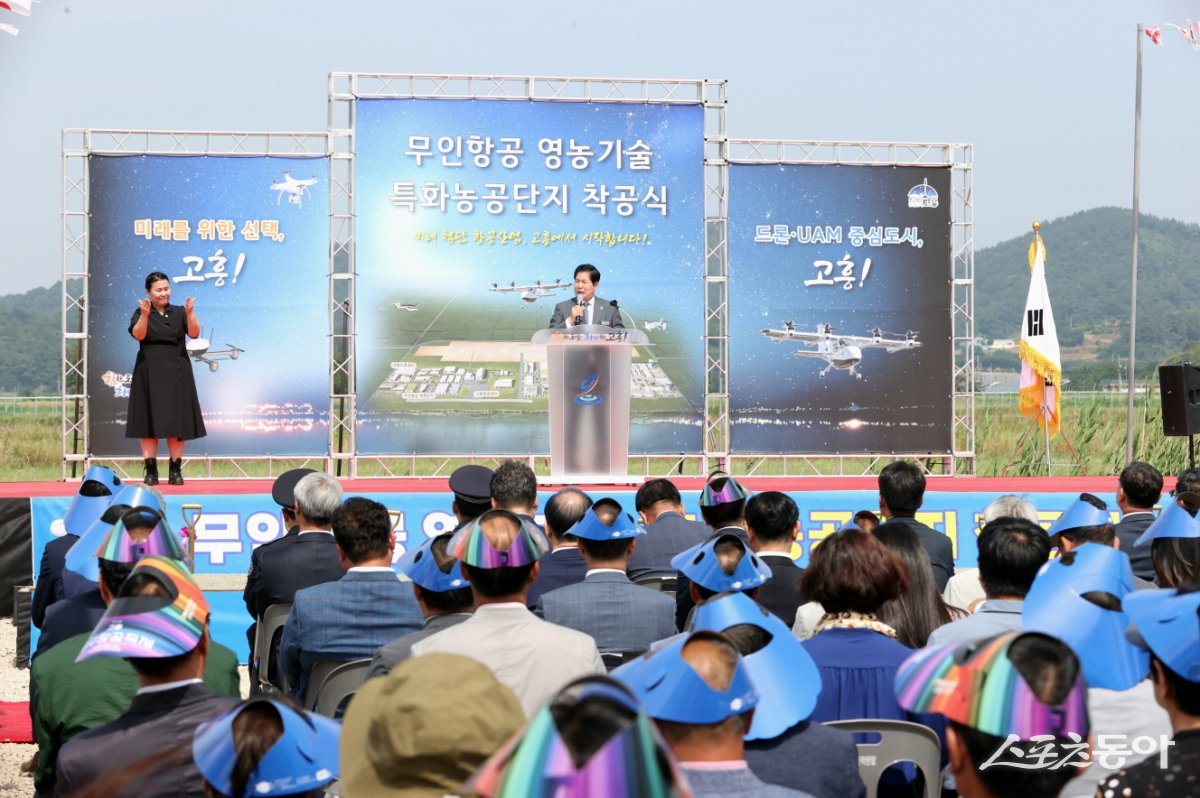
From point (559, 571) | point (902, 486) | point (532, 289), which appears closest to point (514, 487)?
point (559, 571)

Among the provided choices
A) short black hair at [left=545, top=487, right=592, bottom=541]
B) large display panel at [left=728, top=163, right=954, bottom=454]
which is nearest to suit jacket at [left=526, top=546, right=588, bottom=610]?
short black hair at [left=545, top=487, right=592, bottom=541]

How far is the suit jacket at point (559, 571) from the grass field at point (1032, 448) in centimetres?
616

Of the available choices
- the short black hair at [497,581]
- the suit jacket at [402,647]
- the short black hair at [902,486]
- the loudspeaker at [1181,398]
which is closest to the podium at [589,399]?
the short black hair at [902,486]

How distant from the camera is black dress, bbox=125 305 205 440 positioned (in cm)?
881

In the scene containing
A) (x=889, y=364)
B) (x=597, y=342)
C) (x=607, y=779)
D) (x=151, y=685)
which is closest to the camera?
(x=607, y=779)

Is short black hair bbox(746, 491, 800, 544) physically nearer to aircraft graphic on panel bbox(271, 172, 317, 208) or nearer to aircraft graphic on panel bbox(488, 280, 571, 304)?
aircraft graphic on panel bbox(488, 280, 571, 304)

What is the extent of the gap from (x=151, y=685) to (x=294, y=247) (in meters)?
8.75

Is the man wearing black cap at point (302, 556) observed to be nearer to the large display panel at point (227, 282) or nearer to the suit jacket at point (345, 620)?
the suit jacket at point (345, 620)

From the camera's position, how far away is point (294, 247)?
1071 centimetres

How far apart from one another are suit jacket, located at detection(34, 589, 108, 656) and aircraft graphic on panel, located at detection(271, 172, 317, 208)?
746 cm

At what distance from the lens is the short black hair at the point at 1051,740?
1598mm

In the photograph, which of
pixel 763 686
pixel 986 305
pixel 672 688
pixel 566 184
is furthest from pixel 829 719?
pixel 986 305

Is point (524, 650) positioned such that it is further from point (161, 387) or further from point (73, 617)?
point (161, 387)

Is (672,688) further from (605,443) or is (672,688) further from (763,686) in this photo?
(605,443)
